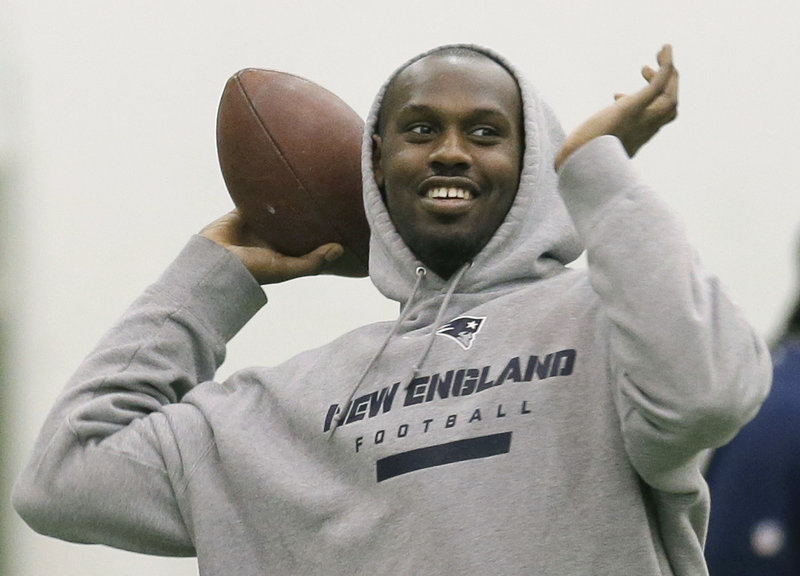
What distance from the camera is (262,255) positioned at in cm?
168

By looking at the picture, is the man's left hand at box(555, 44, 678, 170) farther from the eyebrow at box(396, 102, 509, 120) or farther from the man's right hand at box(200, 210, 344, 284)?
the man's right hand at box(200, 210, 344, 284)

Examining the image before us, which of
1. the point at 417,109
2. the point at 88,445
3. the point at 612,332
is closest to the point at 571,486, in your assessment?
the point at 612,332

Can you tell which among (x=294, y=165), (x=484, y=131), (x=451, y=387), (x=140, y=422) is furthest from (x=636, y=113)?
(x=140, y=422)

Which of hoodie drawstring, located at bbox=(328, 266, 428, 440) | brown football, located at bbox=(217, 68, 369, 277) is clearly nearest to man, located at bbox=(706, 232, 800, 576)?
hoodie drawstring, located at bbox=(328, 266, 428, 440)

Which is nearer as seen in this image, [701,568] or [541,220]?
[701,568]

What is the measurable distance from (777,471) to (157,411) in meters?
0.68

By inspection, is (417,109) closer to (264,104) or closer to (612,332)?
(264,104)

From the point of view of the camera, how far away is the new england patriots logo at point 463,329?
1.43m

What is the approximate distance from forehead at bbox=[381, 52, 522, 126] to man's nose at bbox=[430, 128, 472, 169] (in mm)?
32

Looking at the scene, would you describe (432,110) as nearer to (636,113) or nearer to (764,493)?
(636,113)

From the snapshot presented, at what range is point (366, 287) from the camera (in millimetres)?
2576

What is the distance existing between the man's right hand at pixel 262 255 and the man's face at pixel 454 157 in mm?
159

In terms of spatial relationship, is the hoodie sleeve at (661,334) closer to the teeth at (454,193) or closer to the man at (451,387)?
the man at (451,387)

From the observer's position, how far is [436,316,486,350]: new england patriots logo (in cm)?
143
